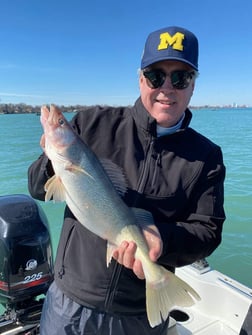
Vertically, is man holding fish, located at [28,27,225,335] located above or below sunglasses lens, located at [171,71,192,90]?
below

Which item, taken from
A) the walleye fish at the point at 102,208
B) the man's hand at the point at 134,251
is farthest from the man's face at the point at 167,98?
the man's hand at the point at 134,251

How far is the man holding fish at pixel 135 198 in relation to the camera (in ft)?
7.16

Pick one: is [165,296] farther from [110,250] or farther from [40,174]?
[40,174]

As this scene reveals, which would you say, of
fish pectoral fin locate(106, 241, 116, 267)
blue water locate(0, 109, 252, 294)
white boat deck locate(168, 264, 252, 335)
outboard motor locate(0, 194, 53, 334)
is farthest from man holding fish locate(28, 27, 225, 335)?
blue water locate(0, 109, 252, 294)

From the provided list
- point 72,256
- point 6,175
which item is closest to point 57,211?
point 6,175

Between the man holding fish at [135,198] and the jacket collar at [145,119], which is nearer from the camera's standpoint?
the man holding fish at [135,198]

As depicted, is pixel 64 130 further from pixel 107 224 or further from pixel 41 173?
pixel 107 224

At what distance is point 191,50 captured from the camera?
2.42m

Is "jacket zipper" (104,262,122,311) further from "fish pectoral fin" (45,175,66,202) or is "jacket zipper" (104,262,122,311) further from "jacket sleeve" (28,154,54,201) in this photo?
"jacket sleeve" (28,154,54,201)

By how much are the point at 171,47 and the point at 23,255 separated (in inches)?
97.7

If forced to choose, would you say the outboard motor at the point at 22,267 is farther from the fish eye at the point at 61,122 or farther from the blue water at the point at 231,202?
the blue water at the point at 231,202

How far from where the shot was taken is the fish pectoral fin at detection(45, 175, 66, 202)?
221 centimetres

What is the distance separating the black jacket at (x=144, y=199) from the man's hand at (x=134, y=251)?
0.21 ft

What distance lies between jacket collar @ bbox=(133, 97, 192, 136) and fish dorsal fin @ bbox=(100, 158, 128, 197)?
1.20 feet
